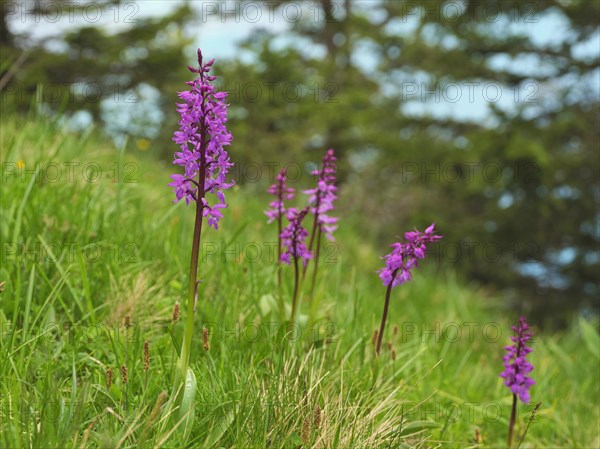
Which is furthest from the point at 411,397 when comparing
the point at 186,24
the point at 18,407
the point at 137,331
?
the point at 186,24

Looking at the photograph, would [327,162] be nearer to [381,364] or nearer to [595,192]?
[381,364]

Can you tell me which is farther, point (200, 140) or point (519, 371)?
point (519, 371)

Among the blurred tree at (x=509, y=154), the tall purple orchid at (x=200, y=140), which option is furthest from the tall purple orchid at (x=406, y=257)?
the blurred tree at (x=509, y=154)

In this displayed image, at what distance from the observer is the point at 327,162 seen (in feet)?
10.2

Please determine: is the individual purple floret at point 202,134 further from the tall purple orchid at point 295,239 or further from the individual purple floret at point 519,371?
the individual purple floret at point 519,371

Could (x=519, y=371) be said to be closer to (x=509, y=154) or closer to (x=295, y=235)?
(x=295, y=235)

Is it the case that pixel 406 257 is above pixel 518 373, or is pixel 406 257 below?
above

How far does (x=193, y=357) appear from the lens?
2863 millimetres

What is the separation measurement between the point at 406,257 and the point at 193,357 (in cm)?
107

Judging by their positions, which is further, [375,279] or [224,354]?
[375,279]

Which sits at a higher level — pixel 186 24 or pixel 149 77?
pixel 186 24

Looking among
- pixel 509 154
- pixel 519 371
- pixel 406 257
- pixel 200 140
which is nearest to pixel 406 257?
pixel 406 257

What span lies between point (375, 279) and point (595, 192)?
14.4ft

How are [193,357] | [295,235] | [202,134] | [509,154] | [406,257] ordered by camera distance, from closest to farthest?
[202,134]
[406,257]
[193,357]
[295,235]
[509,154]
